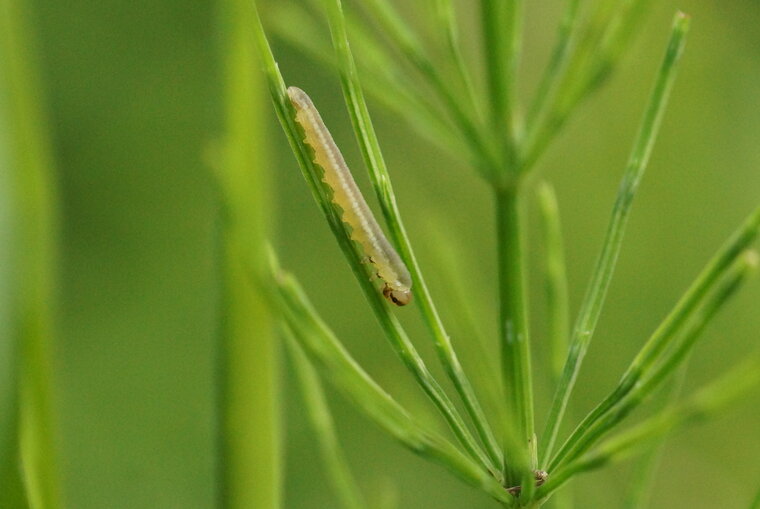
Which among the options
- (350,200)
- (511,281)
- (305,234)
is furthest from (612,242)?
(305,234)

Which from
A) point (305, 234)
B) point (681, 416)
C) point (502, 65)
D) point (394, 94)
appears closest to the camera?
point (681, 416)

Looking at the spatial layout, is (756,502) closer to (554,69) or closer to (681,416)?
(681,416)

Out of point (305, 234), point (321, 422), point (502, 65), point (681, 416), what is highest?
point (502, 65)

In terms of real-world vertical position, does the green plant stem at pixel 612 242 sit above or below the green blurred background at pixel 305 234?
above

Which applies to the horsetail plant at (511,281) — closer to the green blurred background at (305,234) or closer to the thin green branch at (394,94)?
the thin green branch at (394,94)

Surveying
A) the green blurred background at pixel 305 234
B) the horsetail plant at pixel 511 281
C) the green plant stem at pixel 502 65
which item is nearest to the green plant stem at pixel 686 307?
the horsetail plant at pixel 511 281

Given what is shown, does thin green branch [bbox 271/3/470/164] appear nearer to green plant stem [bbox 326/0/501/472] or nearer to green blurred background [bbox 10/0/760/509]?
green plant stem [bbox 326/0/501/472]

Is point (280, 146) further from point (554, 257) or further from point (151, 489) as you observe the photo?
point (554, 257)
